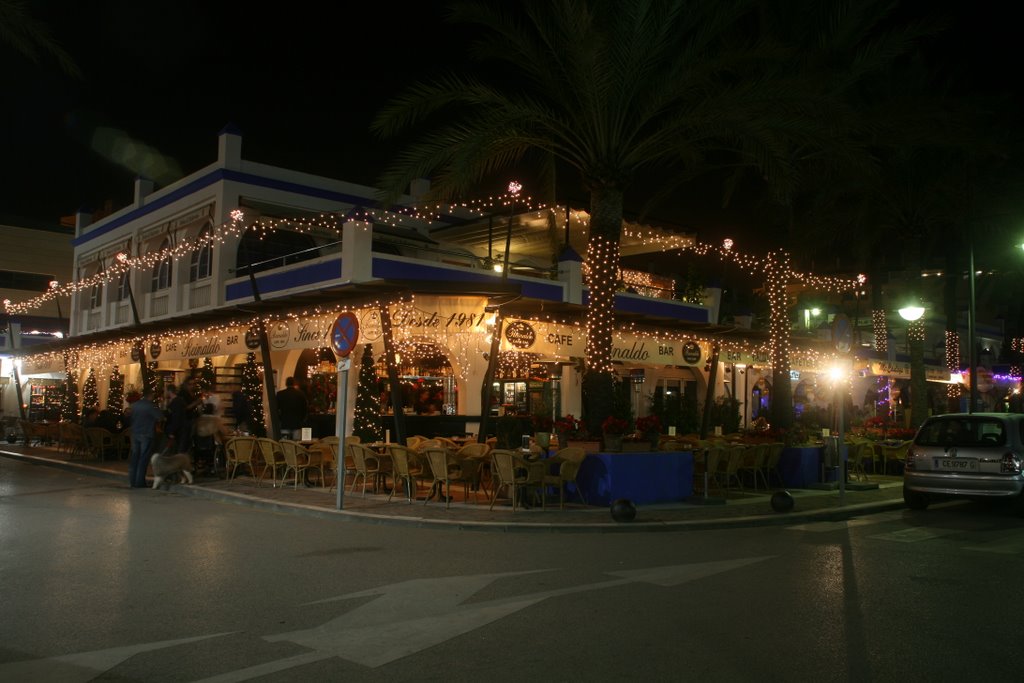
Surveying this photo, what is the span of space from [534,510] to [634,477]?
76.2 inches

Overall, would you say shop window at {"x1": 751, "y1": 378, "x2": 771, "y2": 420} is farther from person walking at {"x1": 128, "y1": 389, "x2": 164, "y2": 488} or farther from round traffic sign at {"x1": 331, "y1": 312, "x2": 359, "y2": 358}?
person walking at {"x1": 128, "y1": 389, "x2": 164, "y2": 488}

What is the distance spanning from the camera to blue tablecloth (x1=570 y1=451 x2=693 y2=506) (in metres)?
13.8

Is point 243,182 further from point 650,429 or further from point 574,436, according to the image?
point 650,429

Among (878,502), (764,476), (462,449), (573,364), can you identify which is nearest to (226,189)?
(573,364)

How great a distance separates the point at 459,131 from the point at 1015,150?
1599 centimetres

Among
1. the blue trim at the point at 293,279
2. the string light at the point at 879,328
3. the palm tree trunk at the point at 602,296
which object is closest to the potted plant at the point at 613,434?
the palm tree trunk at the point at 602,296

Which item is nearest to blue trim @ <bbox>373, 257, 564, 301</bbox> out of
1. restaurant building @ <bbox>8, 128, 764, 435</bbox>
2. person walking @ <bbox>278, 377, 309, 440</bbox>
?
restaurant building @ <bbox>8, 128, 764, 435</bbox>

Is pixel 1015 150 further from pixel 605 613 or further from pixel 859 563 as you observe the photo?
pixel 605 613

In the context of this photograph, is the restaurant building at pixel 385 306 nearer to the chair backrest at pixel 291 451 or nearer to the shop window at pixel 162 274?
the shop window at pixel 162 274

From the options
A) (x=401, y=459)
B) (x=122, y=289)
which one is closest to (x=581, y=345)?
(x=401, y=459)

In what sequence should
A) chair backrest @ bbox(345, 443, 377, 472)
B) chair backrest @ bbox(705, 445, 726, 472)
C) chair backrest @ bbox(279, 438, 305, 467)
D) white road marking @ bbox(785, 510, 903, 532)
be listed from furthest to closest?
chair backrest @ bbox(279, 438, 305, 467) → chair backrest @ bbox(705, 445, 726, 472) → chair backrest @ bbox(345, 443, 377, 472) → white road marking @ bbox(785, 510, 903, 532)

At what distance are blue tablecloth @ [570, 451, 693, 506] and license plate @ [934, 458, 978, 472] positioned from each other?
4.20m

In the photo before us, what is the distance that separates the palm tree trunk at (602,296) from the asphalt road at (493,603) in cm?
372

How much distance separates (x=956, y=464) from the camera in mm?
13375
